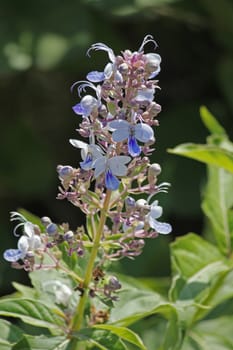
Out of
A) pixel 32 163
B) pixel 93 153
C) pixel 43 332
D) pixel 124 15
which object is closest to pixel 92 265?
pixel 93 153

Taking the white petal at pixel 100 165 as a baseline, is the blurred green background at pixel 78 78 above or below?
above

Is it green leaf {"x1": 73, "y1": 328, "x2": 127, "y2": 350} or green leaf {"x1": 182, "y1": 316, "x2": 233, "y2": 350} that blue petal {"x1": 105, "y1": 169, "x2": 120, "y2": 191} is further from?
green leaf {"x1": 182, "y1": 316, "x2": 233, "y2": 350}

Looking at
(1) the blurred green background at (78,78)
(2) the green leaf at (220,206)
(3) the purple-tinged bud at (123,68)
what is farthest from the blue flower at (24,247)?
(1) the blurred green background at (78,78)

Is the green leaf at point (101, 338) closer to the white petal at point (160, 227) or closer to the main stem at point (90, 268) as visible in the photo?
the main stem at point (90, 268)

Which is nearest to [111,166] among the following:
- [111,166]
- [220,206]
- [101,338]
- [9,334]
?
[111,166]

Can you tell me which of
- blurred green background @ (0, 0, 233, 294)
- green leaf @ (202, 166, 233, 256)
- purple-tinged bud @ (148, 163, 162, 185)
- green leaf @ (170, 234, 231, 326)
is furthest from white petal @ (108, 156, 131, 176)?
blurred green background @ (0, 0, 233, 294)

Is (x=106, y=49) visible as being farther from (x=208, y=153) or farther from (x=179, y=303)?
(x=179, y=303)
